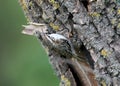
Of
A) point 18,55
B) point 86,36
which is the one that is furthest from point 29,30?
point 18,55

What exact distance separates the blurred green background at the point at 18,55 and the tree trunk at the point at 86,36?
1.68m

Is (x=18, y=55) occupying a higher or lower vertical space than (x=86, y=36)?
lower

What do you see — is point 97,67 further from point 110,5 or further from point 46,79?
point 46,79

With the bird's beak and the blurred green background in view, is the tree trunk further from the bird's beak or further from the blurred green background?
the blurred green background

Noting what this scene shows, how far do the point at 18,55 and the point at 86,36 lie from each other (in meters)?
3.00

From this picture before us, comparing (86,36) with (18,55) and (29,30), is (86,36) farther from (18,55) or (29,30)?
(18,55)

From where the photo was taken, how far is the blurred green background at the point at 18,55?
3.95 meters

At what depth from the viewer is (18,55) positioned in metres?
4.88

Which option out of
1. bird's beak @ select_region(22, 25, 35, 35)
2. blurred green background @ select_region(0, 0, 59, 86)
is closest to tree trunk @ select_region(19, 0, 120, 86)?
bird's beak @ select_region(22, 25, 35, 35)

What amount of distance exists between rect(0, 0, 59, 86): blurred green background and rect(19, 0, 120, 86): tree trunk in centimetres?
168

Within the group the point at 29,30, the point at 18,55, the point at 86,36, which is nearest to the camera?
the point at 86,36

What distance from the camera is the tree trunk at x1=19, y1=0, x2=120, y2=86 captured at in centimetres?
187

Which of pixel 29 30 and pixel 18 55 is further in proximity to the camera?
pixel 18 55

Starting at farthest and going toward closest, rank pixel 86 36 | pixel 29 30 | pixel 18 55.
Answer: pixel 18 55
pixel 29 30
pixel 86 36
